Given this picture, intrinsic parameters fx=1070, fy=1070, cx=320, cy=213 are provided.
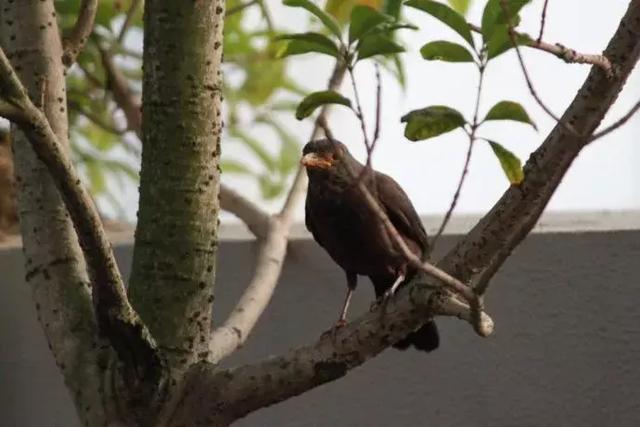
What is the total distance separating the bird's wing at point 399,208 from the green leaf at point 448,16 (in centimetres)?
65

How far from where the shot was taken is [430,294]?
3.51ft

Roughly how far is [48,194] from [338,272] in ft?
2.96

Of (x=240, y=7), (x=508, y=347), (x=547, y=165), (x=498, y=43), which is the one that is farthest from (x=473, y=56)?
(x=508, y=347)

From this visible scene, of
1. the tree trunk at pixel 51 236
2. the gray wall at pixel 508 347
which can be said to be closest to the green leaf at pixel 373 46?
the tree trunk at pixel 51 236

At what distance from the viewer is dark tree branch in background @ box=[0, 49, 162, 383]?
999 millimetres

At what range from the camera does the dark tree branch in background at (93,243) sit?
999 millimetres

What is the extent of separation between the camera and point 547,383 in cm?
194

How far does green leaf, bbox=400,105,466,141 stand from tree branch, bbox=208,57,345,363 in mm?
131

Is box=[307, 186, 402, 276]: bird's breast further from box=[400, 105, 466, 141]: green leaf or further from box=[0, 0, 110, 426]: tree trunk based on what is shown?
box=[400, 105, 466, 141]: green leaf

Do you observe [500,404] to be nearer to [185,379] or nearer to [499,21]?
[185,379]

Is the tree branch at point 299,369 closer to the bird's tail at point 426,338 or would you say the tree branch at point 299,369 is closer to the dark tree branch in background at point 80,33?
the dark tree branch in background at point 80,33

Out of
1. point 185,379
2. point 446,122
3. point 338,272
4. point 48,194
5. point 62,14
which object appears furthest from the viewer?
point 338,272

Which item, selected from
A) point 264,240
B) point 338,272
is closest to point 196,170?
point 264,240

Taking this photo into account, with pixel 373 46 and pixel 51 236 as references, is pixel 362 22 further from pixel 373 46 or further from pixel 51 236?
pixel 51 236
